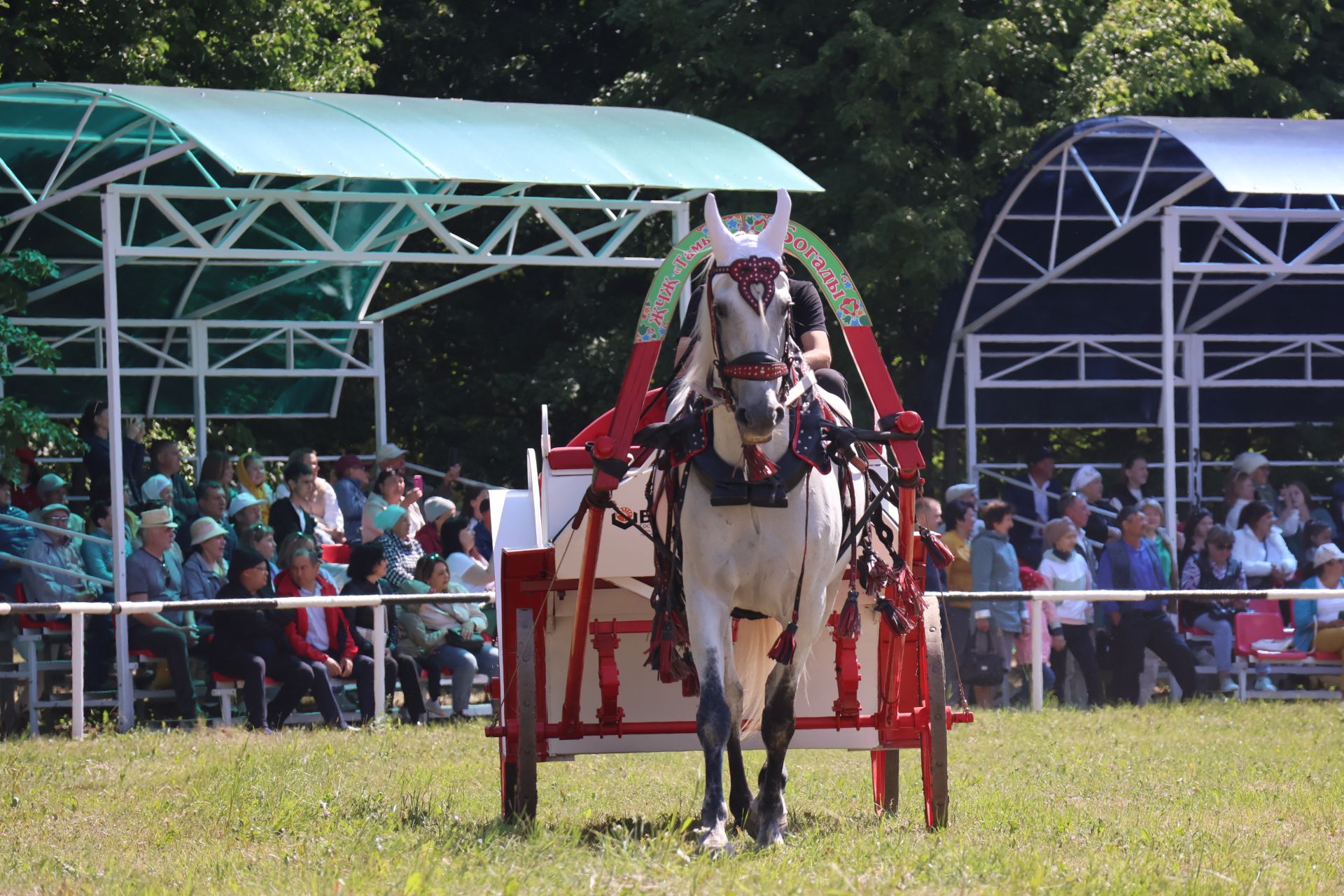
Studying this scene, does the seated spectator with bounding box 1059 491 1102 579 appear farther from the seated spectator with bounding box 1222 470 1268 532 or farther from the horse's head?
the horse's head

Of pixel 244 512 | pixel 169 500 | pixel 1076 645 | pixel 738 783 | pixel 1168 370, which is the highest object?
pixel 1168 370

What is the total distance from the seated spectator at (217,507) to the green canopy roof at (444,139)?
3063mm

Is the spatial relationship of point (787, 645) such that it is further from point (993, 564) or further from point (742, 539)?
point (993, 564)

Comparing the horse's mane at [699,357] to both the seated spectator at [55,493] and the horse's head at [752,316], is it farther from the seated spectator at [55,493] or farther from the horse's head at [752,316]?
the seated spectator at [55,493]

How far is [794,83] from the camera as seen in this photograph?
63.7ft

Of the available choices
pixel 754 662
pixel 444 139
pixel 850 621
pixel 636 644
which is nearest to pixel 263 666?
pixel 444 139

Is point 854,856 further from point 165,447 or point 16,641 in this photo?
point 165,447

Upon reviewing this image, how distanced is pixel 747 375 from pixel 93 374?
13.5 metres

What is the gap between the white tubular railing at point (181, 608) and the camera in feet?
40.3

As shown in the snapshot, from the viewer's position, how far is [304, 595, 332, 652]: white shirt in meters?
13.2

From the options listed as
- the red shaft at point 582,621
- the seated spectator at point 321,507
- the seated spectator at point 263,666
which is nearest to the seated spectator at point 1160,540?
the seated spectator at point 321,507

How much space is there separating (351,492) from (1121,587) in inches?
279

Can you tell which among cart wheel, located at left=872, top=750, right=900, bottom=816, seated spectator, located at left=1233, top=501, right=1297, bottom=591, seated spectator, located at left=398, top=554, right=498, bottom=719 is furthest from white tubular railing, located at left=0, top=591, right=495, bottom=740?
seated spectator, located at left=1233, top=501, right=1297, bottom=591

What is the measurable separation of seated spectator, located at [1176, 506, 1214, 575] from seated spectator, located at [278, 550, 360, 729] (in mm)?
7635
